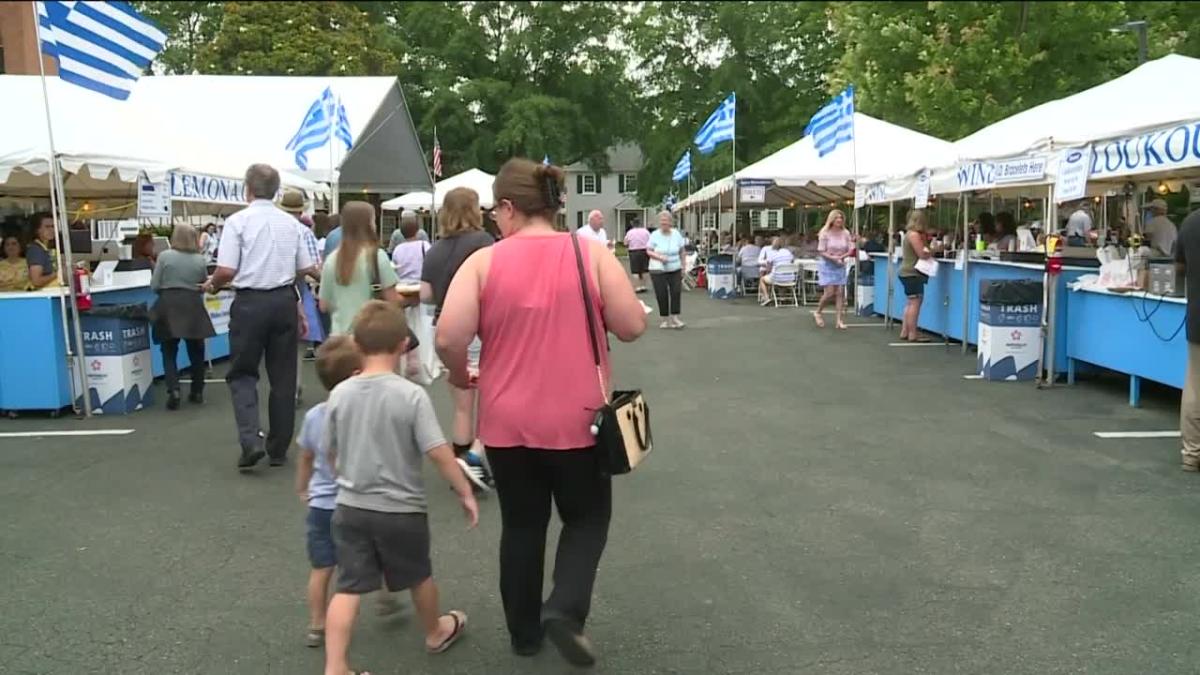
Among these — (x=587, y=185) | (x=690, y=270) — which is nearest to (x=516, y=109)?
(x=690, y=270)

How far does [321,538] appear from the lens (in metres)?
3.73

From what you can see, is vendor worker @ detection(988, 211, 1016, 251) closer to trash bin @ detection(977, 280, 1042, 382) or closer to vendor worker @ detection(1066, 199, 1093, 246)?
vendor worker @ detection(1066, 199, 1093, 246)

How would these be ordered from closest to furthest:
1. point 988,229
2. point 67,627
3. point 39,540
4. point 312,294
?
point 67,627 < point 39,540 < point 312,294 < point 988,229

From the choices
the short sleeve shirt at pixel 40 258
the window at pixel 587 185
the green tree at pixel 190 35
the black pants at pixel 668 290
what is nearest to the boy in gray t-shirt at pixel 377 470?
the short sleeve shirt at pixel 40 258

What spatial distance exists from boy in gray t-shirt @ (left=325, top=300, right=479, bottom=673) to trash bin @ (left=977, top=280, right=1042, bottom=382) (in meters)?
7.81

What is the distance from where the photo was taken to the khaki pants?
20.5 feet

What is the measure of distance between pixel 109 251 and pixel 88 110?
3.93 m

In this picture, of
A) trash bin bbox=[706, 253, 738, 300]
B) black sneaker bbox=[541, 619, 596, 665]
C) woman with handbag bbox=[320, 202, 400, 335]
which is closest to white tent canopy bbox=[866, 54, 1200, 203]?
woman with handbag bbox=[320, 202, 400, 335]

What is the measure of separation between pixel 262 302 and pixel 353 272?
0.79 metres

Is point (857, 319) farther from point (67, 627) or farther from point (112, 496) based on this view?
point (67, 627)

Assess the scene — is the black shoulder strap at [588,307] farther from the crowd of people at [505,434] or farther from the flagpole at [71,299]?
the flagpole at [71,299]

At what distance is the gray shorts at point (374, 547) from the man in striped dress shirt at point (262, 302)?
3.23 meters

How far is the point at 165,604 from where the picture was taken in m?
4.30

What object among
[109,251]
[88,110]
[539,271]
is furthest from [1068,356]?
[109,251]
